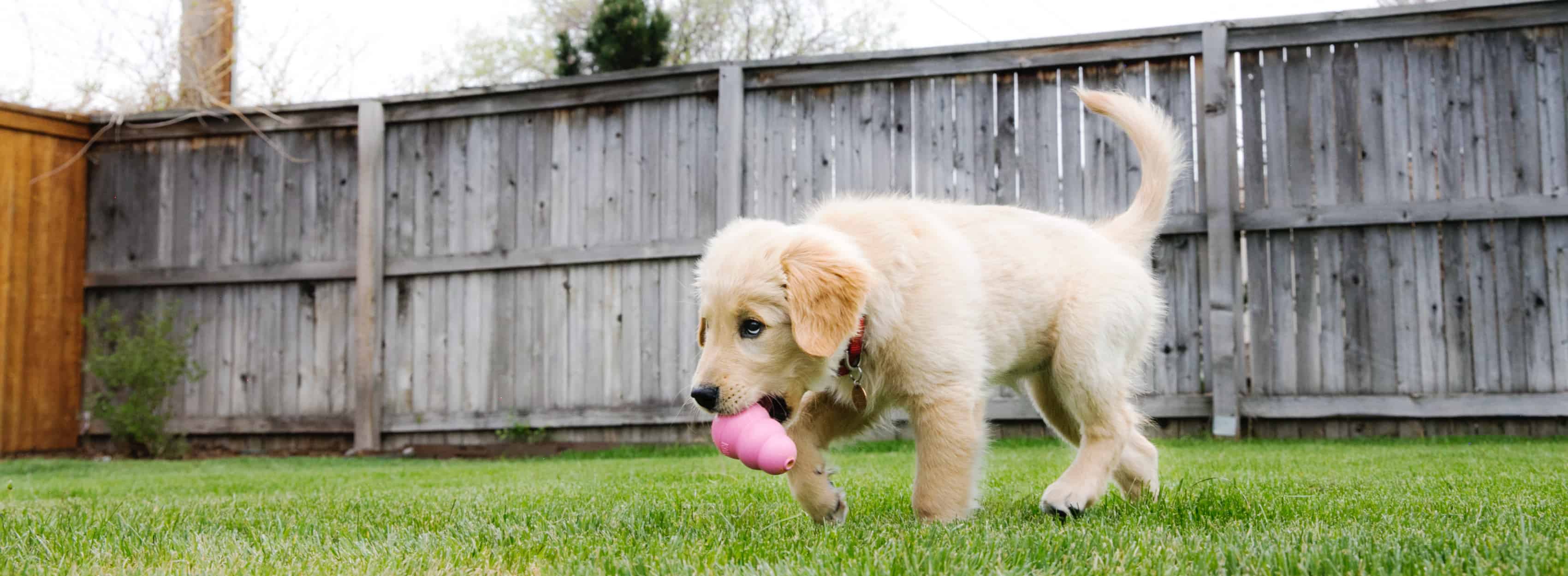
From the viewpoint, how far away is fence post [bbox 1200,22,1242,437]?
6.48 m

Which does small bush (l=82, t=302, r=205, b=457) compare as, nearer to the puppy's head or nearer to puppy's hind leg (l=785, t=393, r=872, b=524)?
puppy's hind leg (l=785, t=393, r=872, b=524)

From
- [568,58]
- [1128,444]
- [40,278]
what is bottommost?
[1128,444]

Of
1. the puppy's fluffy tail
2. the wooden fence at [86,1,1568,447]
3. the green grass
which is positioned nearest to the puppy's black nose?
the green grass

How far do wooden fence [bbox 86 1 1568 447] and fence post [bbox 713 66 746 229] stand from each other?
0.06 feet

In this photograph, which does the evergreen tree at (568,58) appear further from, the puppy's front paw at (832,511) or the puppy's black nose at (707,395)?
the puppy's black nose at (707,395)

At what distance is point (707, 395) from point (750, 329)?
20 cm

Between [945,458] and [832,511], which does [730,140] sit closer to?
[832,511]

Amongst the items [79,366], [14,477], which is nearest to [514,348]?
[14,477]

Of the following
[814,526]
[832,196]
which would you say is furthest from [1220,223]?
[814,526]

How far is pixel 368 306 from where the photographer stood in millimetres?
8000

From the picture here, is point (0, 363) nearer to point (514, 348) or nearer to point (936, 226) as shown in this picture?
point (514, 348)

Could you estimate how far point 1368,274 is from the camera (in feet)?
21.0

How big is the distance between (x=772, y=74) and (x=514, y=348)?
8.11 feet

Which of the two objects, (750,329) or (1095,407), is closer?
(750,329)
